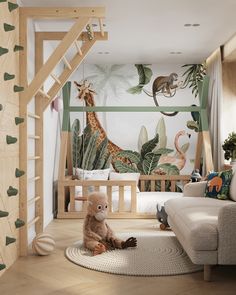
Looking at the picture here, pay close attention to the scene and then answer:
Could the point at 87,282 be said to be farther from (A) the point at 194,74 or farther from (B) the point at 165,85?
(A) the point at 194,74

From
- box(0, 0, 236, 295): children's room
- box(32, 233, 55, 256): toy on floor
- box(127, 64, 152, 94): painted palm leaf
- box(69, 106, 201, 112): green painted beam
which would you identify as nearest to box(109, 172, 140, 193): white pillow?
box(0, 0, 236, 295): children's room

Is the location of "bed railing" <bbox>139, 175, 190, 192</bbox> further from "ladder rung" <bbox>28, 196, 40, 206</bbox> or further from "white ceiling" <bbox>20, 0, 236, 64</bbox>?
"ladder rung" <bbox>28, 196, 40, 206</bbox>

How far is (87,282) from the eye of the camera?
2.78 m

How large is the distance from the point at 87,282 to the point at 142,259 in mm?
658

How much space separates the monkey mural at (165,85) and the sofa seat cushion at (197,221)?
9.25 ft

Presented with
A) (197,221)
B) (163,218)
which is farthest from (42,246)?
(163,218)

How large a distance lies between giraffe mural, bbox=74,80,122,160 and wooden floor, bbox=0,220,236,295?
3.11 m

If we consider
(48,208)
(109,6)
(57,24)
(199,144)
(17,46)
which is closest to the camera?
(17,46)

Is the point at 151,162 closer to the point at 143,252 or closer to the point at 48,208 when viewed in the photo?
the point at 48,208

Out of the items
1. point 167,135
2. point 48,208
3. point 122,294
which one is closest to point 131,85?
point 167,135

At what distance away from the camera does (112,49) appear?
212 inches

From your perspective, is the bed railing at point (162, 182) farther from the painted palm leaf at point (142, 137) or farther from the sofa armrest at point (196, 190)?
the sofa armrest at point (196, 190)

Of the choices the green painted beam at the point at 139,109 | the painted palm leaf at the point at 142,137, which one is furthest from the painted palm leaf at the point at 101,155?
the green painted beam at the point at 139,109

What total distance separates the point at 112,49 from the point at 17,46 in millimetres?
2239
